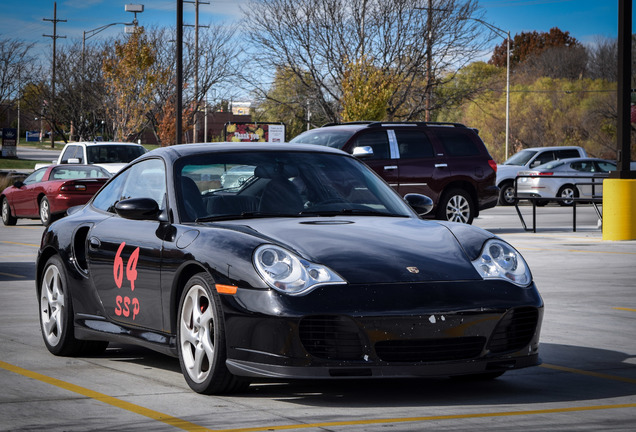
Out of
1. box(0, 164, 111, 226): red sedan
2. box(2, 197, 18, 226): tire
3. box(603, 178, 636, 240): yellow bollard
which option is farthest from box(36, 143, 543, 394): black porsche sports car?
box(2, 197, 18, 226): tire

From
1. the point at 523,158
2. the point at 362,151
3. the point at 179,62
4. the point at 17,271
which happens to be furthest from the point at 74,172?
the point at 523,158

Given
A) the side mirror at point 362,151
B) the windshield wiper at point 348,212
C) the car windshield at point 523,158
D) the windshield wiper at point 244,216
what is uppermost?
the car windshield at point 523,158

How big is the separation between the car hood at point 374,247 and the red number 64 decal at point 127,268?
2.73 ft

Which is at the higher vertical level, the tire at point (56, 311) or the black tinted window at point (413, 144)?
the black tinted window at point (413, 144)

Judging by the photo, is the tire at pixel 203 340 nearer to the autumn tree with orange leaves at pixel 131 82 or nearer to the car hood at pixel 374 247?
the car hood at pixel 374 247

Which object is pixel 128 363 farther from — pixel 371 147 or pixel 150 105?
pixel 150 105

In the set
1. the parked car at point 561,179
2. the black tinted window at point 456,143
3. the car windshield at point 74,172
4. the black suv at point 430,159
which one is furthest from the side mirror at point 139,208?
the parked car at point 561,179

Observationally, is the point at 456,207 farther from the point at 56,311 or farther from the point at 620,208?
the point at 56,311

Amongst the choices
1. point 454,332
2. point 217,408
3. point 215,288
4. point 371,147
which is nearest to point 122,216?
point 215,288

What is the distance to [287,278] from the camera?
561 cm

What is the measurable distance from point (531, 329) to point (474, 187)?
1498 centimetres

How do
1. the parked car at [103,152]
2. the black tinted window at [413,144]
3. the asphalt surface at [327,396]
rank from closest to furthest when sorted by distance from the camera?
the asphalt surface at [327,396] → the black tinted window at [413,144] → the parked car at [103,152]

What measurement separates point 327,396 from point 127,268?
65.1 inches

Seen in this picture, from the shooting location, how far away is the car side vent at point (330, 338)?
5512mm
